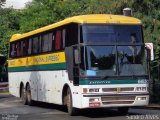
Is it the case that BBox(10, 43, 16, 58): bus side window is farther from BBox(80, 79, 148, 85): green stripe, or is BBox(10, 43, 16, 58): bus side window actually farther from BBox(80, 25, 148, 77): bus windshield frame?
BBox(80, 79, 148, 85): green stripe

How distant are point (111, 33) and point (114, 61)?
1.05 meters

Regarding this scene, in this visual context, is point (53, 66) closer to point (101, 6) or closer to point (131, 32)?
point (131, 32)

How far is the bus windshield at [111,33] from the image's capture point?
17.8 m

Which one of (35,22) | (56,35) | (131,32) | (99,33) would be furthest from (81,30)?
(35,22)

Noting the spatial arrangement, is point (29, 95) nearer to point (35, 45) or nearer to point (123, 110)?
point (35, 45)

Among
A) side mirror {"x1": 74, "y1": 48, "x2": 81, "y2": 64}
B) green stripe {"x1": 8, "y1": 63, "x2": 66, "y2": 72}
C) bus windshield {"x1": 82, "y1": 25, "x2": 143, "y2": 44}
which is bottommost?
green stripe {"x1": 8, "y1": 63, "x2": 66, "y2": 72}

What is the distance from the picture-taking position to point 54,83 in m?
21.2

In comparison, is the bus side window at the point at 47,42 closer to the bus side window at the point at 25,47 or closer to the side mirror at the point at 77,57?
the bus side window at the point at 25,47

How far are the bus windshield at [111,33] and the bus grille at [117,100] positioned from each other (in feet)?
6.32

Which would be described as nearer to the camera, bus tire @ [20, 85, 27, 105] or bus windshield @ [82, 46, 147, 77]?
bus windshield @ [82, 46, 147, 77]

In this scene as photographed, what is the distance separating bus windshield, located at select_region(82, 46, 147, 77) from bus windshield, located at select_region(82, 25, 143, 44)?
0.27 metres

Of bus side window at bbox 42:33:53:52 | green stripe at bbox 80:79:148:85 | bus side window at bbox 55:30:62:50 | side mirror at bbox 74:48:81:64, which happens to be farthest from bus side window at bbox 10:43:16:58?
green stripe at bbox 80:79:148:85

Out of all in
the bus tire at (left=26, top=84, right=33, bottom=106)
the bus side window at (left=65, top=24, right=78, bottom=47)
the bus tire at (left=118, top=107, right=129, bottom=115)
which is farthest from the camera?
the bus tire at (left=26, top=84, right=33, bottom=106)

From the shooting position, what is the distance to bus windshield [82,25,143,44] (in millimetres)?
17828
